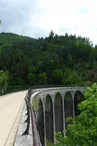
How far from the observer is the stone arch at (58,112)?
47156 millimetres

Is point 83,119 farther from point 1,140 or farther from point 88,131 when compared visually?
point 1,140

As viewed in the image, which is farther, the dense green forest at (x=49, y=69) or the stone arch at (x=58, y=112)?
the dense green forest at (x=49, y=69)

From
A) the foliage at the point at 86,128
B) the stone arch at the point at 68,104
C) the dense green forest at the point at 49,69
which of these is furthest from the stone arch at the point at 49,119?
the dense green forest at the point at 49,69

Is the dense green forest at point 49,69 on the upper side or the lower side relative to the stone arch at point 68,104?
upper

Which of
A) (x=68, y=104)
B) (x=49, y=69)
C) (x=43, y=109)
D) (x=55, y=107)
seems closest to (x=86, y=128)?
(x=43, y=109)

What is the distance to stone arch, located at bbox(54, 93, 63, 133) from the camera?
155 ft

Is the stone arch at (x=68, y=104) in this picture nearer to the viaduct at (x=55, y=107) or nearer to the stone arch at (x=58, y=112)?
the viaduct at (x=55, y=107)

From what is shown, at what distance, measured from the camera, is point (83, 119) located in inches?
797

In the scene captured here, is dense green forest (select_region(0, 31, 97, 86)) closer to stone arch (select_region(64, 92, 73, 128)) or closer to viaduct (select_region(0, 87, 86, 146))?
stone arch (select_region(64, 92, 73, 128))

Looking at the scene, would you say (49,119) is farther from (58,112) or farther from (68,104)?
(68,104)

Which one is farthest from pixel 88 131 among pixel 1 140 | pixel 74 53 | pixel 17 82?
pixel 74 53

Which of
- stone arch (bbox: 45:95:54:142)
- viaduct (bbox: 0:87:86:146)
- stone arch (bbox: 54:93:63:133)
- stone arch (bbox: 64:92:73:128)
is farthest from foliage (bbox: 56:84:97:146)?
stone arch (bbox: 64:92:73:128)

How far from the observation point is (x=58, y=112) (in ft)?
162

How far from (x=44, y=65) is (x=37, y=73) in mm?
5082
